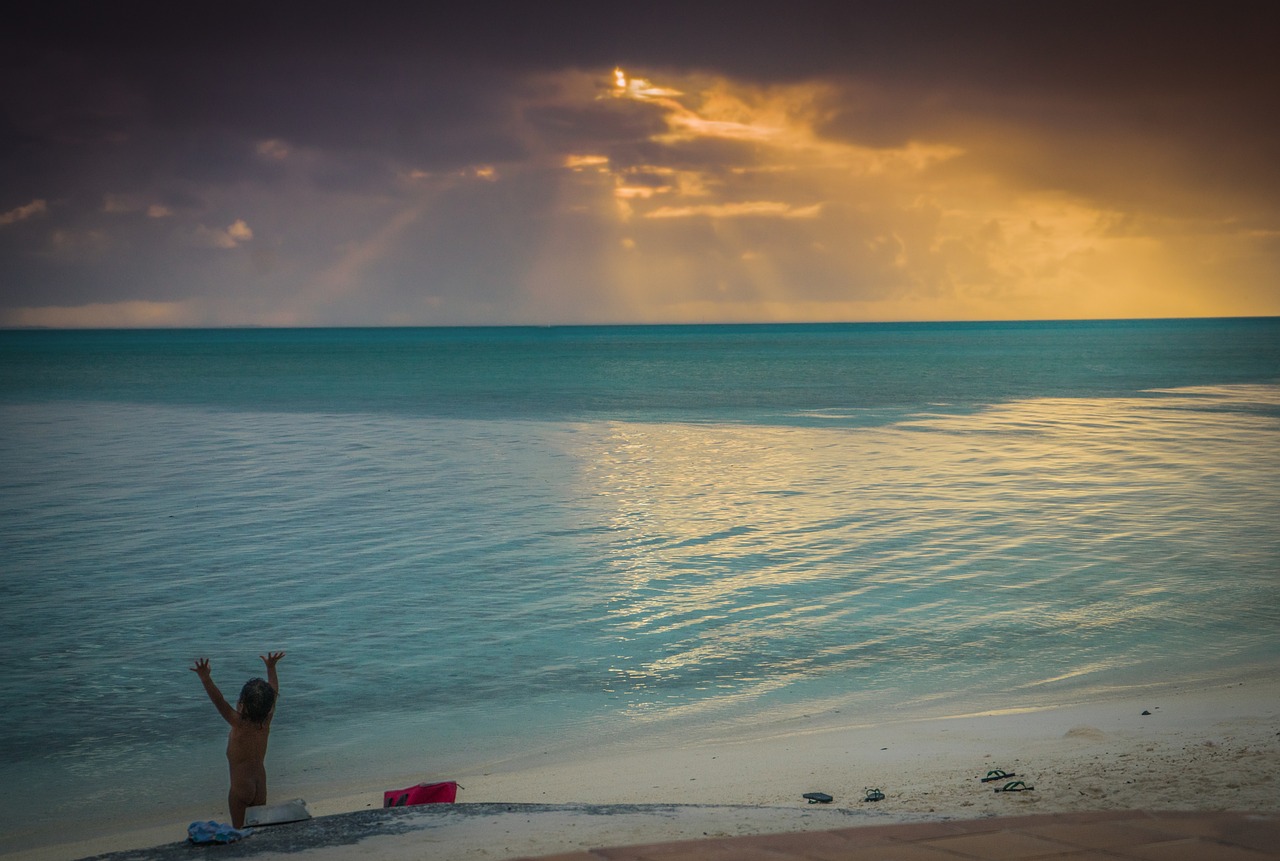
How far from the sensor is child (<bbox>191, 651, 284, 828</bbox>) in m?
8.37

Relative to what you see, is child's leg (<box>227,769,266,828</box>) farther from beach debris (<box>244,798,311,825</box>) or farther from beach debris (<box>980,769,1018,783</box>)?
beach debris (<box>980,769,1018,783</box>)

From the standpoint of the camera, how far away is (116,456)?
34344 mm

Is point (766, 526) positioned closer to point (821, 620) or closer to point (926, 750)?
point (821, 620)

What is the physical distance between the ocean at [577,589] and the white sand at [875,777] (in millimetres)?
607

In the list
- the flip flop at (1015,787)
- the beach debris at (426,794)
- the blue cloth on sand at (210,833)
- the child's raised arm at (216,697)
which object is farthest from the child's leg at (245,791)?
the flip flop at (1015,787)

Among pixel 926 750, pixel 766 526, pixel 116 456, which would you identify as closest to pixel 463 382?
pixel 116 456

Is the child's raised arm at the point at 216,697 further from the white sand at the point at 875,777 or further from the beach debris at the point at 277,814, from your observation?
the beach debris at the point at 277,814

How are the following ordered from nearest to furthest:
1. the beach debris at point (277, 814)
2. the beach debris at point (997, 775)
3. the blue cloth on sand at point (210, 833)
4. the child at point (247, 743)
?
the blue cloth on sand at point (210, 833) → the beach debris at point (277, 814) → the child at point (247, 743) → the beach debris at point (997, 775)

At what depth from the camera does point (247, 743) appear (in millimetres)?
8406

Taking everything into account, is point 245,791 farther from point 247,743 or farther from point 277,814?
point 277,814

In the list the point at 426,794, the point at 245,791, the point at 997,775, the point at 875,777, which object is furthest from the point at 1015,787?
the point at 245,791

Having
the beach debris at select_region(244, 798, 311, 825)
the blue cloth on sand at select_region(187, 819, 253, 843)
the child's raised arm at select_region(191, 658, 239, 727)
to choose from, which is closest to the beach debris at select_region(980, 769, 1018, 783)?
the beach debris at select_region(244, 798, 311, 825)

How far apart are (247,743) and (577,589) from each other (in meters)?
8.56

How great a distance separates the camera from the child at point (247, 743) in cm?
837
